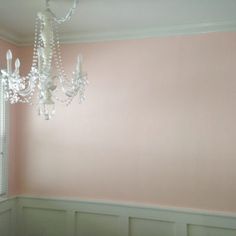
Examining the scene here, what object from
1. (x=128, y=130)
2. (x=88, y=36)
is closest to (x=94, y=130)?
(x=128, y=130)

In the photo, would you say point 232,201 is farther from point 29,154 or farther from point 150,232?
point 29,154

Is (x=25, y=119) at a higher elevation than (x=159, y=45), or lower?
lower

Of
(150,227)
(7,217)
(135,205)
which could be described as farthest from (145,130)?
(7,217)

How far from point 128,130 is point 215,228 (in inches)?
47.8

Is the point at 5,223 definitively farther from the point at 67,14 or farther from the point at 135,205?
the point at 67,14

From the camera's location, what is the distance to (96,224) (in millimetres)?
3090

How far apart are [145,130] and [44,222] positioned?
4.95 feet

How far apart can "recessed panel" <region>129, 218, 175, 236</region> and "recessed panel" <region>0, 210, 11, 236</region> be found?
1.33 metres

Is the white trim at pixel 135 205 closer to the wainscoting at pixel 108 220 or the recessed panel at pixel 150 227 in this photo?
the wainscoting at pixel 108 220

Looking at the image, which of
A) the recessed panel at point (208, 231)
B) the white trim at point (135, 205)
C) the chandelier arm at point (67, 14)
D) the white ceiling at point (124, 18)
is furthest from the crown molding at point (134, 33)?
the recessed panel at point (208, 231)

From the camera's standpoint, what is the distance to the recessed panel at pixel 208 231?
2.70 metres

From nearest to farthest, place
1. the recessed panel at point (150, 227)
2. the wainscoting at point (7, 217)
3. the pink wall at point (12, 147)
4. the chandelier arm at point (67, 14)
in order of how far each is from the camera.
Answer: the chandelier arm at point (67, 14), the recessed panel at point (150, 227), the wainscoting at point (7, 217), the pink wall at point (12, 147)

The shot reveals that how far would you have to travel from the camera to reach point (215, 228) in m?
2.72

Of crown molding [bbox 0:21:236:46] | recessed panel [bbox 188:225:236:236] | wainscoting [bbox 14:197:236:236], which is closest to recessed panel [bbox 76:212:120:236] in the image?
wainscoting [bbox 14:197:236:236]
